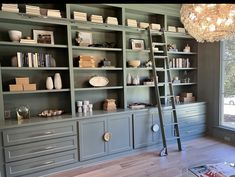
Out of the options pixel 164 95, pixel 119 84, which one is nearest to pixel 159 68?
pixel 164 95

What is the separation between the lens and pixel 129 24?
367cm

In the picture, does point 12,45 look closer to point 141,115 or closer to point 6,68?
point 6,68

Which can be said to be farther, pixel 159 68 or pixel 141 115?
pixel 159 68

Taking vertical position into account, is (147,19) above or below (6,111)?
above

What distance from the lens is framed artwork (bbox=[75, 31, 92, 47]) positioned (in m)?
3.36

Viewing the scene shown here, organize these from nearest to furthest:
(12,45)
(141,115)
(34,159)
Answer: (34,159), (12,45), (141,115)

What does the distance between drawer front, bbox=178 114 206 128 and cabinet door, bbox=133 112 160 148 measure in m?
0.66

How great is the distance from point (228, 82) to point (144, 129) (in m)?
2.02

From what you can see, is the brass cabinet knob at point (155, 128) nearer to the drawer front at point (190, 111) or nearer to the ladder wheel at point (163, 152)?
the ladder wheel at point (163, 152)

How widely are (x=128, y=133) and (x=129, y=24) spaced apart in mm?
1983

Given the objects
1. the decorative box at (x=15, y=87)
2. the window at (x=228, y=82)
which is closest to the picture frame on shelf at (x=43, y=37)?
the decorative box at (x=15, y=87)

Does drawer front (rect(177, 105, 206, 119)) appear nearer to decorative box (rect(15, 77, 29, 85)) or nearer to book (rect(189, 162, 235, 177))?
book (rect(189, 162, 235, 177))

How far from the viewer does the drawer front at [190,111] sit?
3992mm

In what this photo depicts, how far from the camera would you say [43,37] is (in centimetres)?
311
